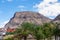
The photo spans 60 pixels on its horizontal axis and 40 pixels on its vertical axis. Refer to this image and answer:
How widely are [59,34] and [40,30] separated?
7030 mm

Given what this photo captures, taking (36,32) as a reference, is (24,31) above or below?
above

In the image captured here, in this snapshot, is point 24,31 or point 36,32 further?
point 36,32

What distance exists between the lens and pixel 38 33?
202ft

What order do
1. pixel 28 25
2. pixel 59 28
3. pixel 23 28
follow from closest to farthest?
pixel 59 28 → pixel 23 28 → pixel 28 25

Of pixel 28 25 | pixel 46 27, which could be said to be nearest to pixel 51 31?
pixel 46 27

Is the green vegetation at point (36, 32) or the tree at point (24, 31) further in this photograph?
the green vegetation at point (36, 32)

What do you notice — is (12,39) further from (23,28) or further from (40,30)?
(40,30)

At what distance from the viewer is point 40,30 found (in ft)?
207

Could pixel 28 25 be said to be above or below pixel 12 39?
above

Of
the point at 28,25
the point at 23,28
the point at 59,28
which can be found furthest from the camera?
the point at 28,25

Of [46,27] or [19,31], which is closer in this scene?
[19,31]

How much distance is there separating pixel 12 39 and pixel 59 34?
12436mm

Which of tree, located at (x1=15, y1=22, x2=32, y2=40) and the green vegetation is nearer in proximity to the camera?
tree, located at (x1=15, y1=22, x2=32, y2=40)

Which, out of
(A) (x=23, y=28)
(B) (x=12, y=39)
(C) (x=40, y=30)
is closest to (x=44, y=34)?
(C) (x=40, y=30)
